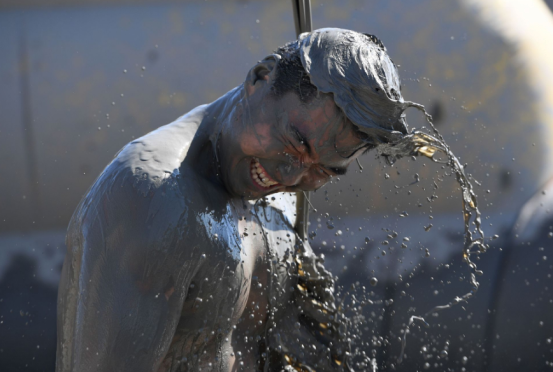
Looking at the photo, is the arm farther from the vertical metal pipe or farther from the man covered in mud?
the vertical metal pipe

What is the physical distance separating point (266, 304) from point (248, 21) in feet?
5.13

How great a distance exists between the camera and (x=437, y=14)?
248cm

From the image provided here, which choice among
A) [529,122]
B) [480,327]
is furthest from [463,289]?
[529,122]

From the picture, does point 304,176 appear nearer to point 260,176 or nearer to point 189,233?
point 260,176

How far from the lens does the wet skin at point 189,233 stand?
888mm

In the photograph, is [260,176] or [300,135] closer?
[300,135]

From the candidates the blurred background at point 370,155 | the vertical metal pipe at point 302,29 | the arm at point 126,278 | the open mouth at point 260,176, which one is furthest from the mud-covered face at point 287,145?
the blurred background at point 370,155

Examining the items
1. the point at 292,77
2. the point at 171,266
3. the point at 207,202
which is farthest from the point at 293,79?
the point at 171,266

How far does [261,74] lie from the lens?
3.38 feet

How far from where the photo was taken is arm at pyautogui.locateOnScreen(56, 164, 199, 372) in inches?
34.6

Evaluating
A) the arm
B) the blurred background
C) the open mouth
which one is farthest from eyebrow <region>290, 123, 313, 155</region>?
the blurred background

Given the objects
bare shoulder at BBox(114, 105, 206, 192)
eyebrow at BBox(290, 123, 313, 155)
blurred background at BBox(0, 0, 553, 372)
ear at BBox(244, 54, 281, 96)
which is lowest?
blurred background at BBox(0, 0, 553, 372)

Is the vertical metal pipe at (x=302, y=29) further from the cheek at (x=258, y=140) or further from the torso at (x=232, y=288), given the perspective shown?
the cheek at (x=258, y=140)

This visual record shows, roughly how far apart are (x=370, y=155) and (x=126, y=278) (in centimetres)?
A: 178
